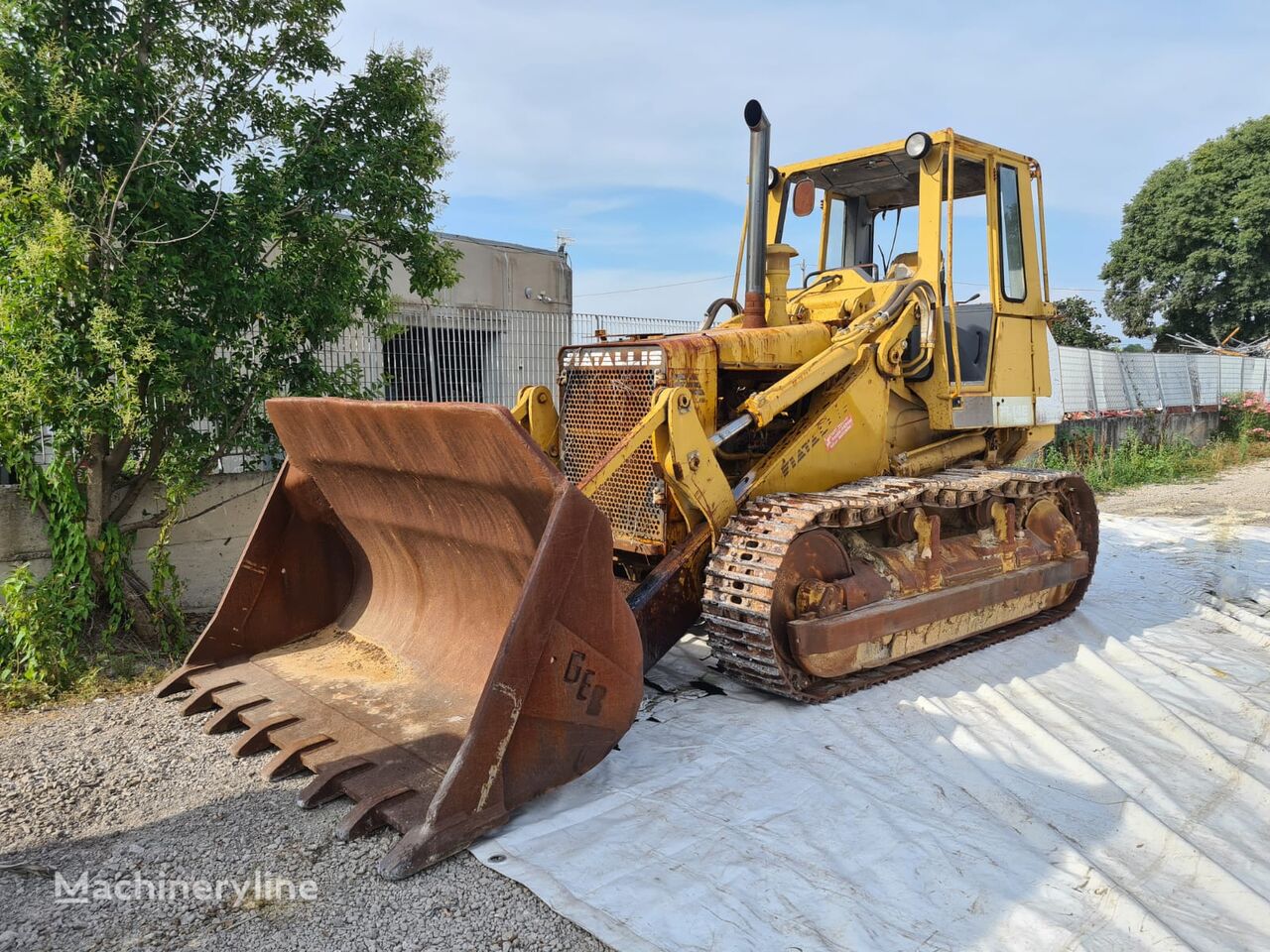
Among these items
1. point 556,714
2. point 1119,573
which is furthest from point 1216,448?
point 556,714

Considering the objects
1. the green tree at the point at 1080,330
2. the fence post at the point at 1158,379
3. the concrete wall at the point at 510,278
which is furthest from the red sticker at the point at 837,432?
the green tree at the point at 1080,330

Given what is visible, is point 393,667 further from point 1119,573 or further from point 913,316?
point 1119,573

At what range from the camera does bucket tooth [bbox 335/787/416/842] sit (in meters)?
3.01

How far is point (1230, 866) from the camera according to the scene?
123 inches

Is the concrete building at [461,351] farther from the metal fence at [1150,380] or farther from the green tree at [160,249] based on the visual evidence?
the metal fence at [1150,380]

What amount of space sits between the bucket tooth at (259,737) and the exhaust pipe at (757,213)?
3.18 metres

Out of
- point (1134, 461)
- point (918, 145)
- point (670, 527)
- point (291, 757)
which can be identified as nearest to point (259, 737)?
point (291, 757)

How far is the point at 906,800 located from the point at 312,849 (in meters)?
2.17

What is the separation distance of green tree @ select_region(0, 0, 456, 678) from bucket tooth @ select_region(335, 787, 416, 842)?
2678 mm

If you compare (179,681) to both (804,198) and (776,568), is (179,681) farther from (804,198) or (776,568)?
(804,198)

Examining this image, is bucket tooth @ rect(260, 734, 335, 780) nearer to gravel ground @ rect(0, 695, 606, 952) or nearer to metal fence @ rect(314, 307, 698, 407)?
gravel ground @ rect(0, 695, 606, 952)

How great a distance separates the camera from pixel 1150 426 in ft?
56.7

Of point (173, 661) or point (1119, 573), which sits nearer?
point (173, 661)

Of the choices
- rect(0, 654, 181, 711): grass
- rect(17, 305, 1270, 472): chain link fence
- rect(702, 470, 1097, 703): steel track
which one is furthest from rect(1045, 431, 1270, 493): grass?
rect(0, 654, 181, 711): grass
